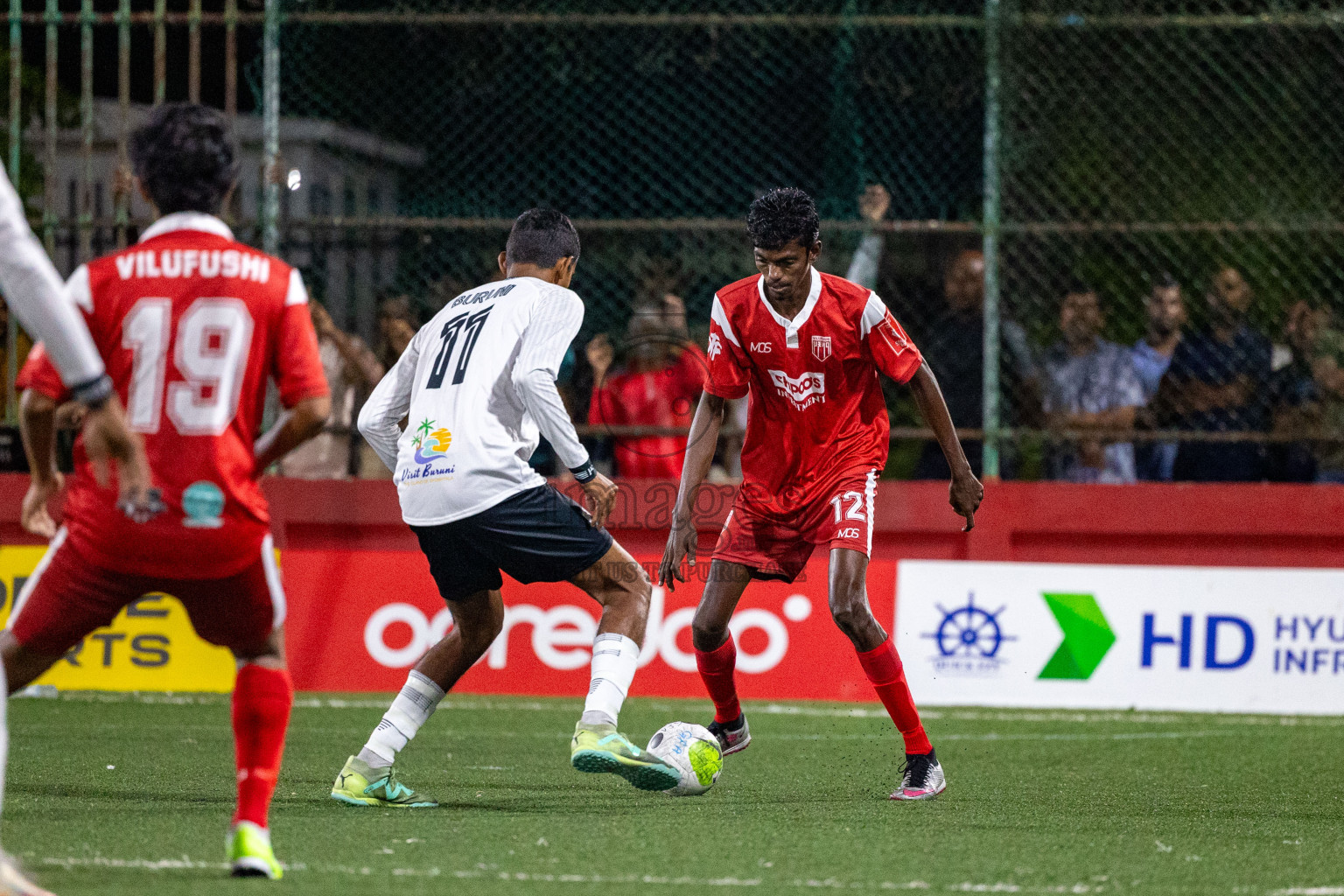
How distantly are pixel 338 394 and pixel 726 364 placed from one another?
13.5ft

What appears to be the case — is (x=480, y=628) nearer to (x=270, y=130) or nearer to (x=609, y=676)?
(x=609, y=676)

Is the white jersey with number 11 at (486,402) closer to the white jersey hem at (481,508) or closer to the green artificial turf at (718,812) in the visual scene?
the white jersey hem at (481,508)

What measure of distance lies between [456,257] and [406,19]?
4.64ft

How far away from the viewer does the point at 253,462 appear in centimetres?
433

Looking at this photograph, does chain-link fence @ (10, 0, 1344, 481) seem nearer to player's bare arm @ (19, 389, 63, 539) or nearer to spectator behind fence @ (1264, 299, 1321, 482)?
spectator behind fence @ (1264, 299, 1321, 482)

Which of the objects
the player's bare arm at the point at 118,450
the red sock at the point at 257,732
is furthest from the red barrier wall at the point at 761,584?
the player's bare arm at the point at 118,450

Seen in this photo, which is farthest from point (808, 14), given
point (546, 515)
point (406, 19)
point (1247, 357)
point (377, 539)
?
point (546, 515)

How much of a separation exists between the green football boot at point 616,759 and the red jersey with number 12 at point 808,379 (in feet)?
4.22

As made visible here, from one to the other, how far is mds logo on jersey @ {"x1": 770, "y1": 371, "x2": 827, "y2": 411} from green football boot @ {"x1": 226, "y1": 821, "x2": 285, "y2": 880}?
9.84 feet

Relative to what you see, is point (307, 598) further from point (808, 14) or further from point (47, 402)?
point (47, 402)

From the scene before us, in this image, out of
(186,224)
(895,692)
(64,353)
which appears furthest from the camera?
(895,692)

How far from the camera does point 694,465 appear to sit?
268 inches

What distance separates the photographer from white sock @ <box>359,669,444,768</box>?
5.95 m

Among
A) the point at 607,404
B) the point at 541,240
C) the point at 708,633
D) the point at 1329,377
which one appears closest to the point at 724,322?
the point at 541,240
